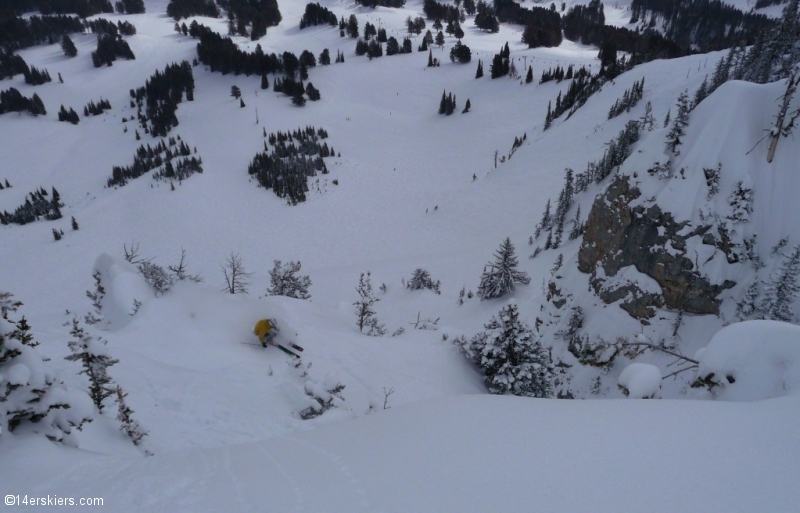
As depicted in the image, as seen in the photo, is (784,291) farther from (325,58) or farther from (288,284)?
(325,58)

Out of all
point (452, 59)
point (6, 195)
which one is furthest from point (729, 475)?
point (452, 59)

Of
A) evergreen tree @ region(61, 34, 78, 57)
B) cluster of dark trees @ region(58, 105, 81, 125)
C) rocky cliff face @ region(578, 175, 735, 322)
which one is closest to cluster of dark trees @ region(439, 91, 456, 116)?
rocky cliff face @ region(578, 175, 735, 322)

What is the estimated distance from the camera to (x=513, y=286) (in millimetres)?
26391

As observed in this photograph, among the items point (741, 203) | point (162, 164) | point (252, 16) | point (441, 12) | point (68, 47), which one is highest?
point (441, 12)

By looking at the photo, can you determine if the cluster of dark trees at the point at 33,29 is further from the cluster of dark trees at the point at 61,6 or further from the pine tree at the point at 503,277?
the pine tree at the point at 503,277

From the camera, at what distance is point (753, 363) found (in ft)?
16.9

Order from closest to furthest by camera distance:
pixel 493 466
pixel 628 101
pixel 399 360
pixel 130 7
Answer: pixel 493 466
pixel 399 360
pixel 628 101
pixel 130 7

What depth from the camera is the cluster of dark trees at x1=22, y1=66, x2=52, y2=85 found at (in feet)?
296

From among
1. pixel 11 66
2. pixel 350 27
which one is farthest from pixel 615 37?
pixel 11 66

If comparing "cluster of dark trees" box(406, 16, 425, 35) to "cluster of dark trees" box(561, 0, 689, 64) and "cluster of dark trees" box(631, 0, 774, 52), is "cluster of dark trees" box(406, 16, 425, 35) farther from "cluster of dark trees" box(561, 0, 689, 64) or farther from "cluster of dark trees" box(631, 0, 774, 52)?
"cluster of dark trees" box(631, 0, 774, 52)

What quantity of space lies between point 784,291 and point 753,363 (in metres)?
10.5

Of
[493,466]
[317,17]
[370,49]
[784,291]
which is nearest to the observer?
A: [493,466]

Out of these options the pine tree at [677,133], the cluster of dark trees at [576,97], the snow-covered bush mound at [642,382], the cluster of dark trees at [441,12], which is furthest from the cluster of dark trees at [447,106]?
the snow-covered bush mound at [642,382]

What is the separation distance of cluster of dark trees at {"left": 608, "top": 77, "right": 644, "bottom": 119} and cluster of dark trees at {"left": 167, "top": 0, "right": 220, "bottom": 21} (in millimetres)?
138243
